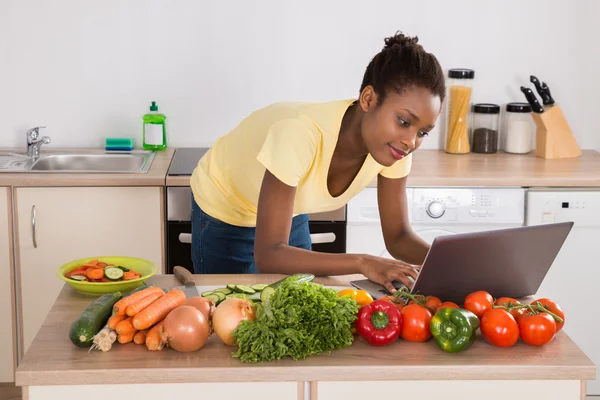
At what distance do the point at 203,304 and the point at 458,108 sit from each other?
2138mm

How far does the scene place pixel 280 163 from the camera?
193 centimetres

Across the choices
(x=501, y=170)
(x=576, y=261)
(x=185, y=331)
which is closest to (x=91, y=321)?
(x=185, y=331)

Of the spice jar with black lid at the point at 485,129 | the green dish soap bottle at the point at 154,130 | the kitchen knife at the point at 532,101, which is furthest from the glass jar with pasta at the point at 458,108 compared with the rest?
the green dish soap bottle at the point at 154,130

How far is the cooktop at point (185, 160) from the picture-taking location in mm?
3119

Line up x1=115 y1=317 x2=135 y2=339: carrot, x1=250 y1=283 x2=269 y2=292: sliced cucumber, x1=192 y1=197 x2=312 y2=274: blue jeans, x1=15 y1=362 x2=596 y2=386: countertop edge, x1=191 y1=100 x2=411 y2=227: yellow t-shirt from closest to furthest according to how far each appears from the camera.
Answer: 1. x1=15 y1=362 x2=596 y2=386: countertop edge
2. x1=115 y1=317 x2=135 y2=339: carrot
3. x1=250 y1=283 x2=269 y2=292: sliced cucumber
4. x1=191 y1=100 x2=411 y2=227: yellow t-shirt
5. x1=192 y1=197 x2=312 y2=274: blue jeans

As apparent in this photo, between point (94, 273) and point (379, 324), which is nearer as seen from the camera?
point (379, 324)

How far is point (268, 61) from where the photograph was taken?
356cm

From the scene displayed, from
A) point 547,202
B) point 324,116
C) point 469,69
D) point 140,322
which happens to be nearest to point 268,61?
point 469,69

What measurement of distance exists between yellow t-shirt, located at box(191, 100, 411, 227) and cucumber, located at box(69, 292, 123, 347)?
0.47 m

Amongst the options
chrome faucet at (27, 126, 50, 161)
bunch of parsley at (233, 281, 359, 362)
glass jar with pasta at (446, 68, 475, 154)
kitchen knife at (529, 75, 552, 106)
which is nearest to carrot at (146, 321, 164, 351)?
bunch of parsley at (233, 281, 359, 362)

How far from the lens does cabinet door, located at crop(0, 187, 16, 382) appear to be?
3037 mm

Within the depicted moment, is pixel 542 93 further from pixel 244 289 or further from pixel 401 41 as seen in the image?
pixel 244 289

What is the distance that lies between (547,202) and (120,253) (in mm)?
1562

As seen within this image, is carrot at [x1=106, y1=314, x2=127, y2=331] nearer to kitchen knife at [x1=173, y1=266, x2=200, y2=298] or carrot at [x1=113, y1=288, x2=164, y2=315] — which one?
carrot at [x1=113, y1=288, x2=164, y2=315]
